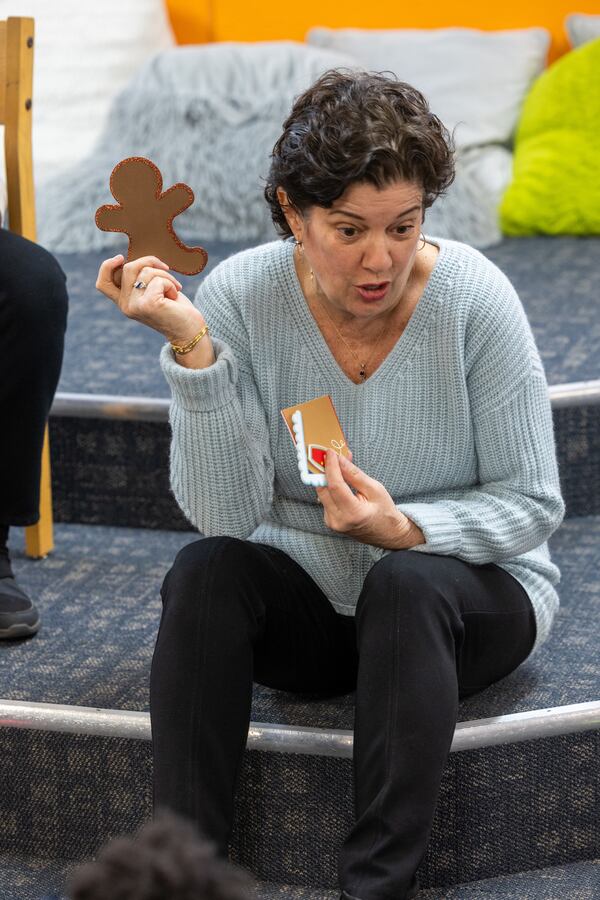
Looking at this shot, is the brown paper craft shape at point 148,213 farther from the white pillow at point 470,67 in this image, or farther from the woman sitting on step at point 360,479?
the white pillow at point 470,67

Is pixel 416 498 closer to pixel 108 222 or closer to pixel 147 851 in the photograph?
pixel 108 222

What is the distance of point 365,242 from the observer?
1.12 m

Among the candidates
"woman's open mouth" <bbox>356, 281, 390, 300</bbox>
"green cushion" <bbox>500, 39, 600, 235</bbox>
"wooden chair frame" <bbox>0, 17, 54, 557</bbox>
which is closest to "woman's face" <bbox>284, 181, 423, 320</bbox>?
"woman's open mouth" <bbox>356, 281, 390, 300</bbox>

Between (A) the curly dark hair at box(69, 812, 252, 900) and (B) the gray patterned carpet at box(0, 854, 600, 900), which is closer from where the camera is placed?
(A) the curly dark hair at box(69, 812, 252, 900)

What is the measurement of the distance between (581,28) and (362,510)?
194 centimetres

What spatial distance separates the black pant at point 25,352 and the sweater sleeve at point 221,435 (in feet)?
1.02

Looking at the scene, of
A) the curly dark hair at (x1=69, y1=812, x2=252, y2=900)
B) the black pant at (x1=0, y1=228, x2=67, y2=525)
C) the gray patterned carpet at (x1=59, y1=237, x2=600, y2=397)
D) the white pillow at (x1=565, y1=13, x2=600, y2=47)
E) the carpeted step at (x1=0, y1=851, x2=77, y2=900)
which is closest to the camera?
the curly dark hair at (x1=69, y1=812, x2=252, y2=900)

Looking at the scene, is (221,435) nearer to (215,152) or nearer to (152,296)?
(152,296)

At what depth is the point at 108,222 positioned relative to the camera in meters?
1.21

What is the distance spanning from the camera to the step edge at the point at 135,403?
1807mm

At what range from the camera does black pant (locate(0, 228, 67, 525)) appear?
152cm

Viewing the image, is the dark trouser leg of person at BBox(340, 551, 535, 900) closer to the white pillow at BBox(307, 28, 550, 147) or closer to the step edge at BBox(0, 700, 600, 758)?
the step edge at BBox(0, 700, 600, 758)

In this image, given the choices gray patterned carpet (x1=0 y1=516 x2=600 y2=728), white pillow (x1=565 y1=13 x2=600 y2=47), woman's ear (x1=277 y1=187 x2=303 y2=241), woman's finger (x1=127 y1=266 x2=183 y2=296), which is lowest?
gray patterned carpet (x1=0 y1=516 x2=600 y2=728)

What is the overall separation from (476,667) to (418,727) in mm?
161
